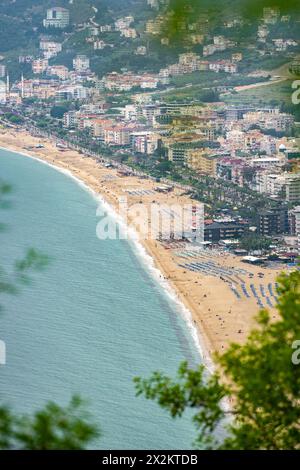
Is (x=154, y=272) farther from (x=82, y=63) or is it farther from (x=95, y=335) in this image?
(x=82, y=63)

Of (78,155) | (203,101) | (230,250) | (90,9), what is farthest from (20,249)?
(90,9)

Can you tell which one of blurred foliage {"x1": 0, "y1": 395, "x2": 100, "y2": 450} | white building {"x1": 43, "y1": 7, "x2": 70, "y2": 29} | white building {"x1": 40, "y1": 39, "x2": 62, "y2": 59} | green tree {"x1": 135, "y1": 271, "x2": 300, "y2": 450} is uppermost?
white building {"x1": 43, "y1": 7, "x2": 70, "y2": 29}

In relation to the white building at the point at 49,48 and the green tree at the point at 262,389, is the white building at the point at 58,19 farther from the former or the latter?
the green tree at the point at 262,389

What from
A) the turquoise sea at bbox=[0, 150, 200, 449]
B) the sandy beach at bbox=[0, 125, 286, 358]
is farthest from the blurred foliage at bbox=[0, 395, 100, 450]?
the sandy beach at bbox=[0, 125, 286, 358]

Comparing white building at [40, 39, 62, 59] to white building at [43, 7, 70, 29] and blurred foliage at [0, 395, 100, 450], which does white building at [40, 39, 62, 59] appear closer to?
white building at [43, 7, 70, 29]

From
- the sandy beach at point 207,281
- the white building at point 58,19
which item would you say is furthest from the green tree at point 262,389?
the white building at point 58,19

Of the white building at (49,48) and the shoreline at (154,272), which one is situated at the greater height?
the white building at (49,48)
